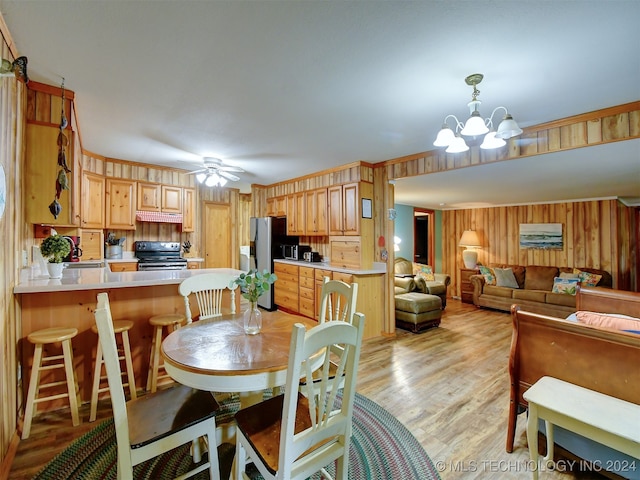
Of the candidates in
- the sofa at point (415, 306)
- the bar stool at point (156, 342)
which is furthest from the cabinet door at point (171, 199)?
the sofa at point (415, 306)

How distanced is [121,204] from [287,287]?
3.05 meters

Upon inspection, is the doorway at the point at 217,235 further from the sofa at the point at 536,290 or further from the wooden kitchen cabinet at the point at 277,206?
the sofa at the point at 536,290

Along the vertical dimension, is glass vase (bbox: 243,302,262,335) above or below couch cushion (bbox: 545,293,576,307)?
above

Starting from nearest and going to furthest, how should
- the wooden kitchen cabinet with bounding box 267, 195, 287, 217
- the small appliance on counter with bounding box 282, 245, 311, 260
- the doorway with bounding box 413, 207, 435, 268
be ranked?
the small appliance on counter with bounding box 282, 245, 311, 260 < the wooden kitchen cabinet with bounding box 267, 195, 287, 217 < the doorway with bounding box 413, 207, 435, 268

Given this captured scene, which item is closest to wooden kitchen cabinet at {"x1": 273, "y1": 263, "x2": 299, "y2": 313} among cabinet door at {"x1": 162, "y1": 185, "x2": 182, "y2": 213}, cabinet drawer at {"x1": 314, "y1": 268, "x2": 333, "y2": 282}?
cabinet drawer at {"x1": 314, "y1": 268, "x2": 333, "y2": 282}

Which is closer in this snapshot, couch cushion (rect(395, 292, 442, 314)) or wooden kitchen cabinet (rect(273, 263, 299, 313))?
couch cushion (rect(395, 292, 442, 314))

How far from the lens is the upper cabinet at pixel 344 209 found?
4.27 metres

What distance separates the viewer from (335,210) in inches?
182

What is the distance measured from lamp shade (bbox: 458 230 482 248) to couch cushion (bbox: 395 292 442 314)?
3046mm

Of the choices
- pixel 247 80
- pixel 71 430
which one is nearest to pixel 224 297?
pixel 71 430

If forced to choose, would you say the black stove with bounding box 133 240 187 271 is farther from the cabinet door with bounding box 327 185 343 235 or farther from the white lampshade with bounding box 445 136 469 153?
the white lampshade with bounding box 445 136 469 153

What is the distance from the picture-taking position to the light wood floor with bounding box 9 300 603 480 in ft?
6.01

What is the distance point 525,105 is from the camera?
95.3 inches

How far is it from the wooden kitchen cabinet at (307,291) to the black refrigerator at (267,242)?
87cm
